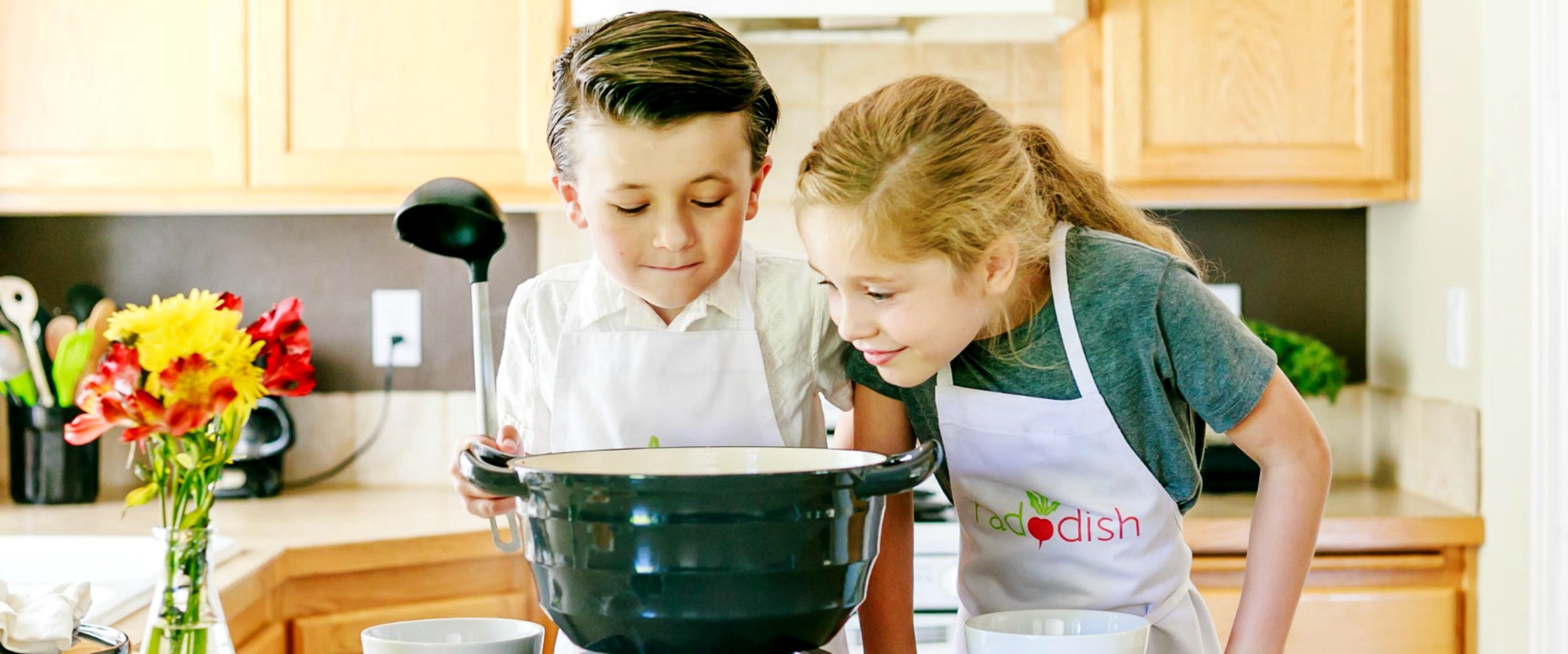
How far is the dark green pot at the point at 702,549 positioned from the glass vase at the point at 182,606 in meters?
0.15

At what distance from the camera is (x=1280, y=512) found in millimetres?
1007

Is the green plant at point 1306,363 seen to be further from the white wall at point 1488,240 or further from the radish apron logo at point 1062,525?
the radish apron logo at point 1062,525

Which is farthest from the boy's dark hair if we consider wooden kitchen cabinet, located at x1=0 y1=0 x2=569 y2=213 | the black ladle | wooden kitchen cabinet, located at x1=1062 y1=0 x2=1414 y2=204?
wooden kitchen cabinet, located at x1=1062 y1=0 x2=1414 y2=204

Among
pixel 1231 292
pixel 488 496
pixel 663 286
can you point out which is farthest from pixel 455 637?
pixel 1231 292

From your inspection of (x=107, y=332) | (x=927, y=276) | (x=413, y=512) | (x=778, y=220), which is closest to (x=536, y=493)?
(x=107, y=332)

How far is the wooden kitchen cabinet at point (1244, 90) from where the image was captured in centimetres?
199

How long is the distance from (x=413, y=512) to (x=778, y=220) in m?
0.75

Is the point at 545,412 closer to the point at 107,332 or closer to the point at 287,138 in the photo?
the point at 107,332

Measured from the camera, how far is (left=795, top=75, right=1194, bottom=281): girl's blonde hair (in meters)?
0.91

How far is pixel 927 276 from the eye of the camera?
933mm

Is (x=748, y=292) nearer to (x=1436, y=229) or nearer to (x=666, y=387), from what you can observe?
(x=666, y=387)

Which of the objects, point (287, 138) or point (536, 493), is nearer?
point (536, 493)

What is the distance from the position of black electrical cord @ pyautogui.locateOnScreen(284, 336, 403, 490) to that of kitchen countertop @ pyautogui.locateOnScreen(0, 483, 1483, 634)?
0.68 ft

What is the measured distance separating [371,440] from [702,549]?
185 cm
